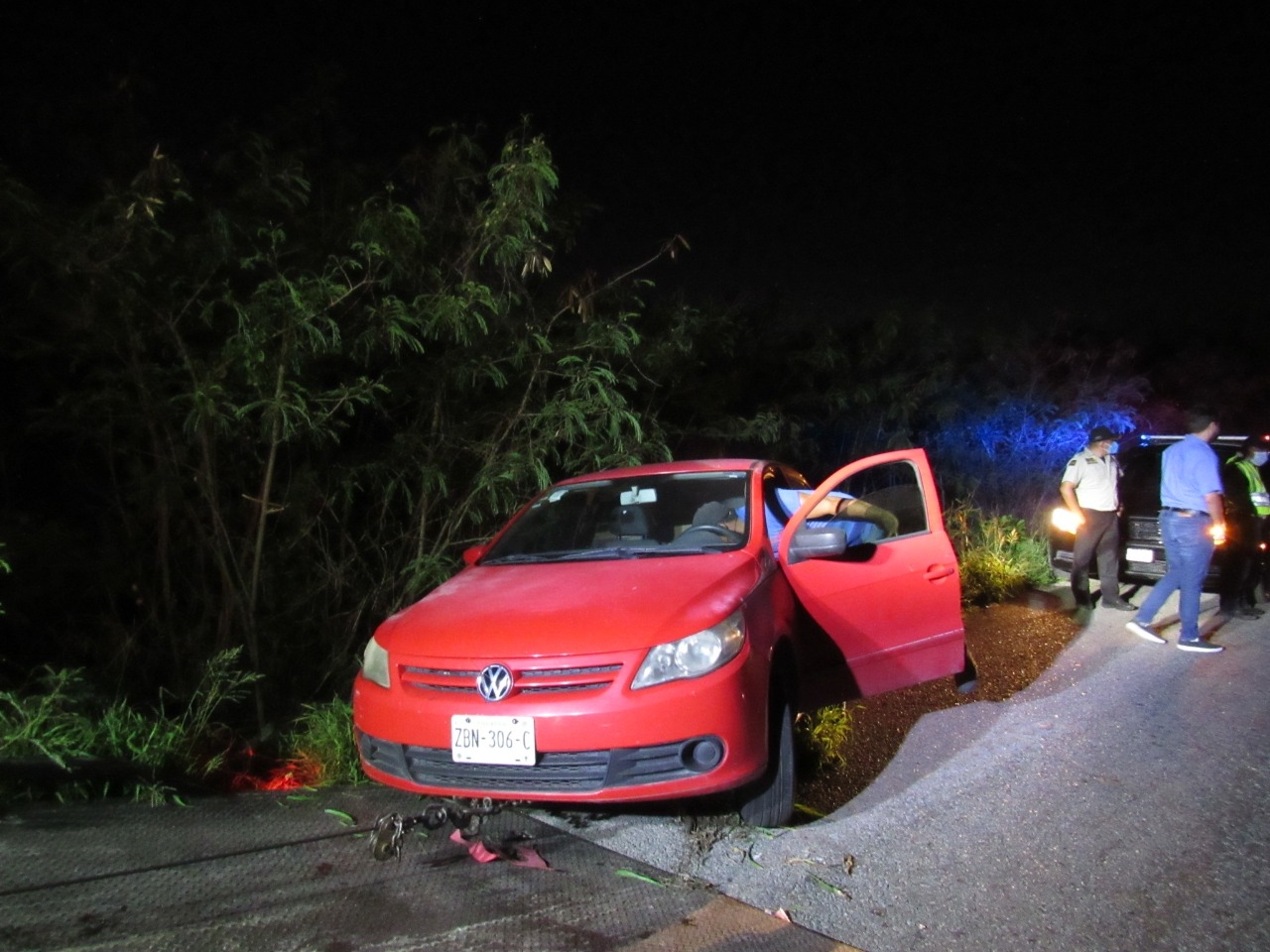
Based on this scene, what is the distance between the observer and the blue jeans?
20.7 ft

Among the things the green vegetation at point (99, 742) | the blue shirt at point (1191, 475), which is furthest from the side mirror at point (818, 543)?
the blue shirt at point (1191, 475)

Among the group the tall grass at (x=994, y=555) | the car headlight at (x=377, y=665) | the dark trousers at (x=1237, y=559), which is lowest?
the tall grass at (x=994, y=555)

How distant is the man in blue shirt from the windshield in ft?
11.7

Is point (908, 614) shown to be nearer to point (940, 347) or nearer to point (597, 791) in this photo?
point (597, 791)

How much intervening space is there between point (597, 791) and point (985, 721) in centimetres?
262

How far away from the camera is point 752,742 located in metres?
3.27

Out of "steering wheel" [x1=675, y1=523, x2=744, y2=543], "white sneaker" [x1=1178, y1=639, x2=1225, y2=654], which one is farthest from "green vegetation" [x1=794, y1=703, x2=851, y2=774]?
"white sneaker" [x1=1178, y1=639, x2=1225, y2=654]

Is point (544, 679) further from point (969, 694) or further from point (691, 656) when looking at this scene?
point (969, 694)

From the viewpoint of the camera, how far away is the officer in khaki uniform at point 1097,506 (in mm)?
7289

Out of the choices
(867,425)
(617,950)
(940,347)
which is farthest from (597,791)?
(940,347)

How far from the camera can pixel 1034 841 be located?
346 cm

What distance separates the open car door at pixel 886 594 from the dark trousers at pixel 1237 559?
396 centimetres

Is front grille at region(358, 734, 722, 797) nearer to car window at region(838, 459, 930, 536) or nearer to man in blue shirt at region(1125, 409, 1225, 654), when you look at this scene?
car window at region(838, 459, 930, 536)

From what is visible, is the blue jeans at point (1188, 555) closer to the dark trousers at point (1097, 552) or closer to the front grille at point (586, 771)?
the dark trousers at point (1097, 552)
